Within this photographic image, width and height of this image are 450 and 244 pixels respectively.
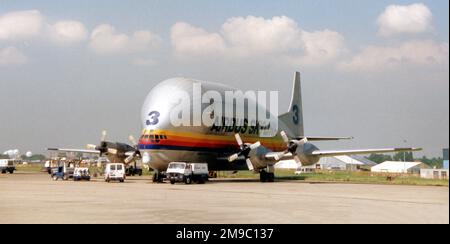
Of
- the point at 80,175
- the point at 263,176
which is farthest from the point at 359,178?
the point at 80,175

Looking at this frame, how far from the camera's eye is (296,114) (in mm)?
76562

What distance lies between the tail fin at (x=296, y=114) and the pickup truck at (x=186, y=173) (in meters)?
29.2

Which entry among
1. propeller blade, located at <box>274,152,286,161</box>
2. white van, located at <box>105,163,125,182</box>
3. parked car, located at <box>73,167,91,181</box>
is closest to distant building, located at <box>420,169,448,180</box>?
propeller blade, located at <box>274,152,286,161</box>

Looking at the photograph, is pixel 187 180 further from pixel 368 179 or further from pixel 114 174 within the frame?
pixel 368 179

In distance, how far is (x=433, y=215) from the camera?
18516 millimetres

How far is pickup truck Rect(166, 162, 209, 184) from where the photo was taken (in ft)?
148

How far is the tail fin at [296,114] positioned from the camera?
7456 cm

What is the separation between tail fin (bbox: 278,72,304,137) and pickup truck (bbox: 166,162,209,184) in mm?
29194

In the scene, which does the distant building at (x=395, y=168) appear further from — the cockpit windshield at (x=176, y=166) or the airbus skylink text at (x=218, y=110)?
the cockpit windshield at (x=176, y=166)

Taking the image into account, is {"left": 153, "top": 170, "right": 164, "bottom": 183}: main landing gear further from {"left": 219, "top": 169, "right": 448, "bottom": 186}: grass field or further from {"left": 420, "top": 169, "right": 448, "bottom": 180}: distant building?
{"left": 420, "top": 169, "right": 448, "bottom": 180}: distant building

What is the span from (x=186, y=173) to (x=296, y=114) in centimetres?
3493
